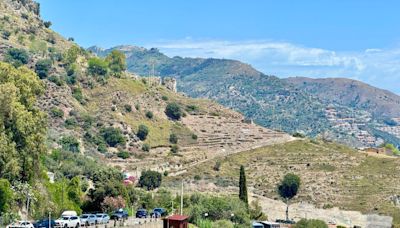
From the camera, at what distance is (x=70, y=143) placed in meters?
120

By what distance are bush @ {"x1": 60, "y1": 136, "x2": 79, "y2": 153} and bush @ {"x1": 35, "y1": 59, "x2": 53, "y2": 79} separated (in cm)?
2678

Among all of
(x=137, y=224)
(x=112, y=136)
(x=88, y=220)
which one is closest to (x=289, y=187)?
(x=112, y=136)

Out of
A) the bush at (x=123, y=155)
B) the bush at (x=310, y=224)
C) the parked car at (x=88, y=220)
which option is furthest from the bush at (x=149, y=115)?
the parked car at (x=88, y=220)

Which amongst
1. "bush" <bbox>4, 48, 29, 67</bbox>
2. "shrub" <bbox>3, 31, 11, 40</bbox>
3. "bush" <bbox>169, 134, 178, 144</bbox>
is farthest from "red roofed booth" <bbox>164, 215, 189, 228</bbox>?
"shrub" <bbox>3, 31, 11, 40</bbox>

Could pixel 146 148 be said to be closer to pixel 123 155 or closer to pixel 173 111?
pixel 123 155

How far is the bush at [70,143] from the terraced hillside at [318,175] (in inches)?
615

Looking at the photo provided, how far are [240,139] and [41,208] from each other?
8765 centimetres

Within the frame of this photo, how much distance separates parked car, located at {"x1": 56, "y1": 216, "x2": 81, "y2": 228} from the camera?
2146 inches

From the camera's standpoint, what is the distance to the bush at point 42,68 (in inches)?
5728

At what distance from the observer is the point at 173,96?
16925 centimetres

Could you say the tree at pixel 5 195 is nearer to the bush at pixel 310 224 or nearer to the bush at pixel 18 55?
the bush at pixel 310 224

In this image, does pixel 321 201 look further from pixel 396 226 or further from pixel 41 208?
pixel 41 208

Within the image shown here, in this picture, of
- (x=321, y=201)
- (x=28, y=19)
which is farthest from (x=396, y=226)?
(x=28, y=19)

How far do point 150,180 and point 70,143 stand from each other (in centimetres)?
1770
